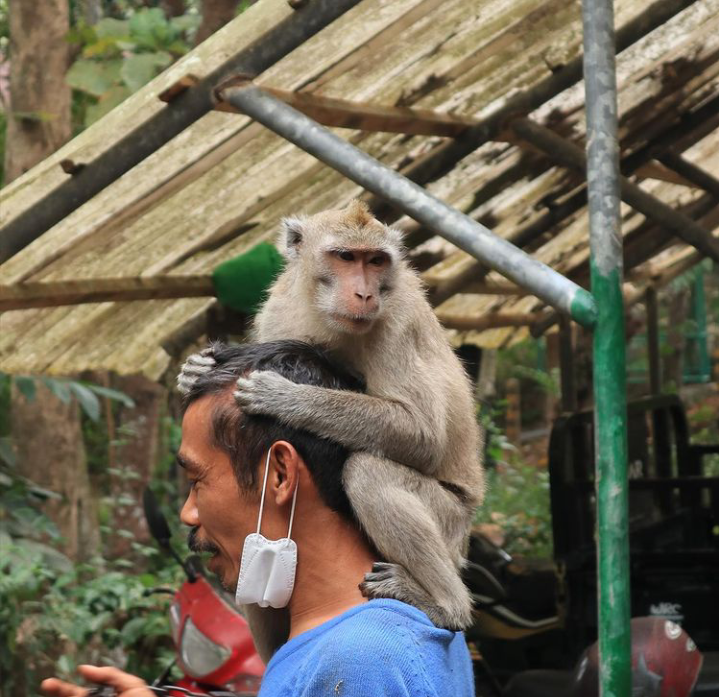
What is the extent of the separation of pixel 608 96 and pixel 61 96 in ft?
16.9

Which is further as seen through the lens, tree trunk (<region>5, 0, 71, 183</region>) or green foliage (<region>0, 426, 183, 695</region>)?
tree trunk (<region>5, 0, 71, 183</region>)

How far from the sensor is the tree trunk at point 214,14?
6652 mm

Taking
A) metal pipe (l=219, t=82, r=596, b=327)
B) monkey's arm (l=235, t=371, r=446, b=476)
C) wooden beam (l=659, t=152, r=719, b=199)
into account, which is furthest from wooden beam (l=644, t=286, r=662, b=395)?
monkey's arm (l=235, t=371, r=446, b=476)

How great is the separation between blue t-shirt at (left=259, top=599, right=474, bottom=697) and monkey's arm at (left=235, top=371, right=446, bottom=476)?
0.36 metres

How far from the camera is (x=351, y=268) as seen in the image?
3682 mm

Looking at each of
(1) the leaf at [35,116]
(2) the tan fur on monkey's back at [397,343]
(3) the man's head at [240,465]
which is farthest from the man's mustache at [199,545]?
(1) the leaf at [35,116]

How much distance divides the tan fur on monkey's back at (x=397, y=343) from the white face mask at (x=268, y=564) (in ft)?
4.02

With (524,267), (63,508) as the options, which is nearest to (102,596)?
(63,508)

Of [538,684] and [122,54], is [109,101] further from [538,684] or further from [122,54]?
[538,684]

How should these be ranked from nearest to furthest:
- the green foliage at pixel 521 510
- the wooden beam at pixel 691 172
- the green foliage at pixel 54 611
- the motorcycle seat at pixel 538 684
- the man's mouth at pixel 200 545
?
1. the man's mouth at pixel 200 545
2. the motorcycle seat at pixel 538 684
3. the green foliage at pixel 54 611
4. the wooden beam at pixel 691 172
5. the green foliage at pixel 521 510

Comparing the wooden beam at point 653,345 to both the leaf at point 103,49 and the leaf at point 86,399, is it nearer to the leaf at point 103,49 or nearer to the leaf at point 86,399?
the leaf at point 103,49

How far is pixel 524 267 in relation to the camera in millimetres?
3066

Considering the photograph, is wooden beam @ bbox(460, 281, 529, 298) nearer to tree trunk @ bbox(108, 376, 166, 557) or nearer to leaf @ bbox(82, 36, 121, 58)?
leaf @ bbox(82, 36, 121, 58)

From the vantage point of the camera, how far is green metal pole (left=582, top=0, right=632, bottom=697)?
2.95 meters
